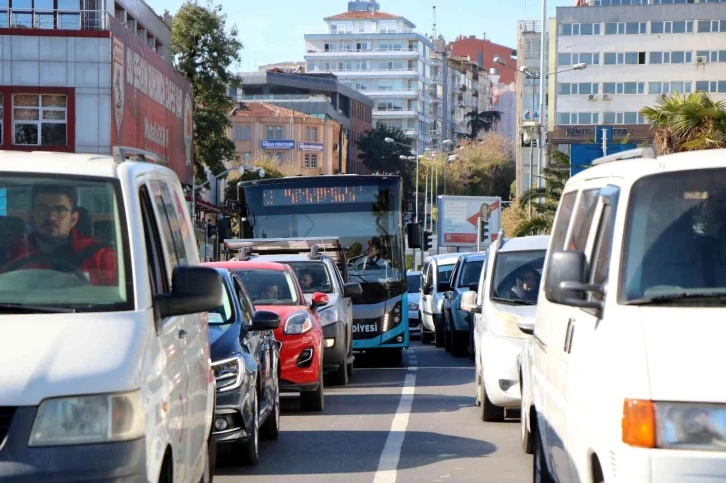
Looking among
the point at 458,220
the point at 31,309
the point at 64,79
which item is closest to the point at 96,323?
the point at 31,309

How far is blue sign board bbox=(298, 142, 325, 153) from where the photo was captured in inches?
5502

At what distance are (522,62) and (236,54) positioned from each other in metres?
62.5

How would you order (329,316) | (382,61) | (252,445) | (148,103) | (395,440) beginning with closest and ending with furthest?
1. (252,445)
2. (395,440)
3. (329,316)
4. (148,103)
5. (382,61)

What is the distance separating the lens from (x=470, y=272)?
26.7 metres

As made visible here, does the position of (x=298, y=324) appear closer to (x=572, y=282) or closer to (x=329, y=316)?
(x=329, y=316)

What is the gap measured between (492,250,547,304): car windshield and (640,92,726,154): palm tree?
8.55 m

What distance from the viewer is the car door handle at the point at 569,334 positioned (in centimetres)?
639

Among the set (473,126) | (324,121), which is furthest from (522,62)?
(473,126)

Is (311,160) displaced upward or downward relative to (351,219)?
upward

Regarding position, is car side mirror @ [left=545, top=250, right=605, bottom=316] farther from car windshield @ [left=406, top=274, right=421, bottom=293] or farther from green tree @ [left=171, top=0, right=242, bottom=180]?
green tree @ [left=171, top=0, right=242, bottom=180]

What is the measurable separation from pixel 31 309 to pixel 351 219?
754 inches

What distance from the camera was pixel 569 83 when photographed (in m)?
106

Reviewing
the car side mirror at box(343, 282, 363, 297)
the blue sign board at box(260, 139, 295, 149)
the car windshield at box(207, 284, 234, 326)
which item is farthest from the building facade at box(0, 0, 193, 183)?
the blue sign board at box(260, 139, 295, 149)

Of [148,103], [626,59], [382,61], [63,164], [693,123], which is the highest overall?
[382,61]
